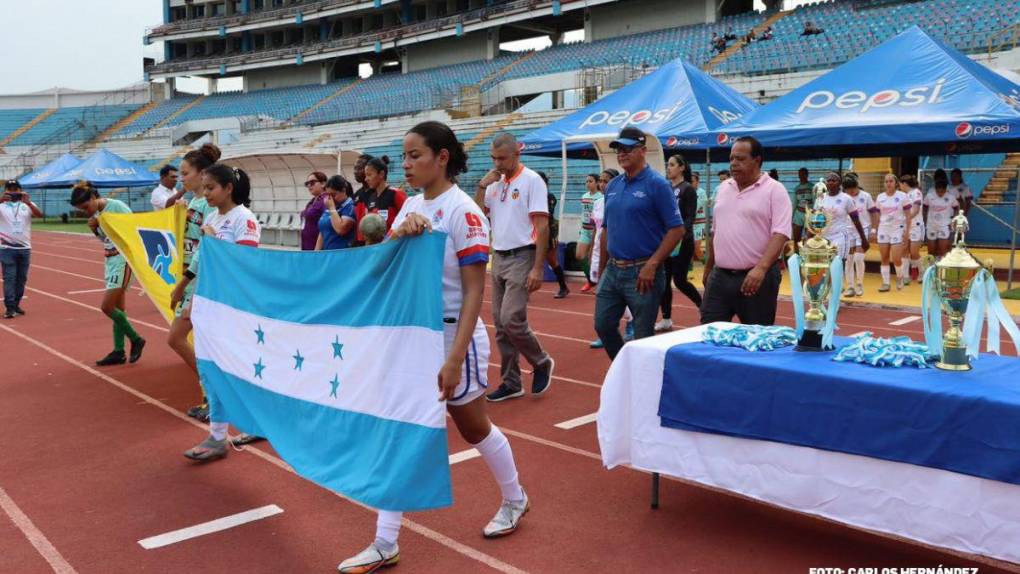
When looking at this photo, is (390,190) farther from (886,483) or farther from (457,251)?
(886,483)

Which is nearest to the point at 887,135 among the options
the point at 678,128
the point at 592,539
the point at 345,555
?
the point at 678,128

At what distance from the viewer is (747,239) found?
5.14 metres

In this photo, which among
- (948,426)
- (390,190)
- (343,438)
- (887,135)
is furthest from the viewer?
(887,135)

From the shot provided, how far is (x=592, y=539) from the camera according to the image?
3.81 metres

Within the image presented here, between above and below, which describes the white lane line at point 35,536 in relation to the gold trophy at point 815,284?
below

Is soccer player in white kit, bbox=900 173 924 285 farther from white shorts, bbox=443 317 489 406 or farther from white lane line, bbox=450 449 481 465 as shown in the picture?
white shorts, bbox=443 317 489 406

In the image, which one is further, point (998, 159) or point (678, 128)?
point (998, 159)

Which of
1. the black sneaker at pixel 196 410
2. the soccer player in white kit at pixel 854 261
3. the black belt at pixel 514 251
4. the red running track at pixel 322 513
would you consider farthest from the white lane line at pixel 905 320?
the black sneaker at pixel 196 410

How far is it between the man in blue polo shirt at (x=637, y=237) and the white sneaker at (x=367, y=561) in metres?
2.50

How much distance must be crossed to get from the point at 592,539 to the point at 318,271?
1833 mm

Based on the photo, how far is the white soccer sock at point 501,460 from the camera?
365 cm

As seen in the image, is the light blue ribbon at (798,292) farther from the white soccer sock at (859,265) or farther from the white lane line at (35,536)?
the white soccer sock at (859,265)

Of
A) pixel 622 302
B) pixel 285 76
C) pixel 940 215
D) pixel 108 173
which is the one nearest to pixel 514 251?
pixel 622 302

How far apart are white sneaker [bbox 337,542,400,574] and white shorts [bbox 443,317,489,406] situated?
2.29ft
